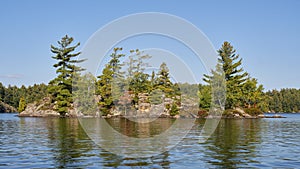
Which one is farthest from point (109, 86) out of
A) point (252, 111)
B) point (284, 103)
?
point (284, 103)

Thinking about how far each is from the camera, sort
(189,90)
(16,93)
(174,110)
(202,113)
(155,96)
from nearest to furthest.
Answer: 1. (202,113)
2. (174,110)
3. (155,96)
4. (189,90)
5. (16,93)

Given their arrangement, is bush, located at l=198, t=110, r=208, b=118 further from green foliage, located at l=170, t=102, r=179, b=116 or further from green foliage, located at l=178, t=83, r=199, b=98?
green foliage, located at l=170, t=102, r=179, b=116

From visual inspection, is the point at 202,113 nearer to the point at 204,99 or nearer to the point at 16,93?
the point at 204,99

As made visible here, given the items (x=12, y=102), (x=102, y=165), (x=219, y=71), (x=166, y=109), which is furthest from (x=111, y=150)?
(x=12, y=102)

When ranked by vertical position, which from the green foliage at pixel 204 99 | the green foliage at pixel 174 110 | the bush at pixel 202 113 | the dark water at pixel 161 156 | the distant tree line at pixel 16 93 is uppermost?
the distant tree line at pixel 16 93

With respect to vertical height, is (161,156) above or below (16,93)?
below

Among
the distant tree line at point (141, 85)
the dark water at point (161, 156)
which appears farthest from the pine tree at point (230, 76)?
the dark water at point (161, 156)

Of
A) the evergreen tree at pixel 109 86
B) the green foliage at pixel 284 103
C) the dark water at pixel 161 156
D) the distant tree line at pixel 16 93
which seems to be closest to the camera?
the dark water at pixel 161 156

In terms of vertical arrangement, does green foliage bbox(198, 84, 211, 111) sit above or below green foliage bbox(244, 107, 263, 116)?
above

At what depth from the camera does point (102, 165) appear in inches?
640

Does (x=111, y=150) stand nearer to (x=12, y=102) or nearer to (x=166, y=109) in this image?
(x=166, y=109)

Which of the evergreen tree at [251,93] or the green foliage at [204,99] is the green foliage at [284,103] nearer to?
the evergreen tree at [251,93]

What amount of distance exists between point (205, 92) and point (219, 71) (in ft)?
22.8

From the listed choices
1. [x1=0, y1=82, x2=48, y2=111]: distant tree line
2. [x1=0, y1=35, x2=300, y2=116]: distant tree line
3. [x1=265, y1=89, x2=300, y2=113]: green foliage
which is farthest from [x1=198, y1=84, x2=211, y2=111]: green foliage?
[x1=265, y1=89, x2=300, y2=113]: green foliage
